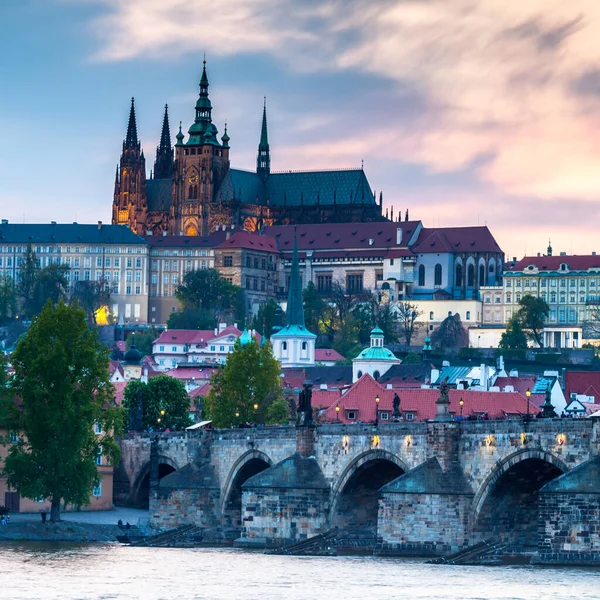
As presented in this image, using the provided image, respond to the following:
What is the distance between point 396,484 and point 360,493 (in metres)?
7.90

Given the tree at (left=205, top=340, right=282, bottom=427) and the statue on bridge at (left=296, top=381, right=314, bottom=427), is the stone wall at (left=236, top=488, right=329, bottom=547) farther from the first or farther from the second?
the tree at (left=205, top=340, right=282, bottom=427)

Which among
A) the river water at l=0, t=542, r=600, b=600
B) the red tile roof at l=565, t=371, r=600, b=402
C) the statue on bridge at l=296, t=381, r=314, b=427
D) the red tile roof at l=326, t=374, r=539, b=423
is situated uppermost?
the red tile roof at l=565, t=371, r=600, b=402

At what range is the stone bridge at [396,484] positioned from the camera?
73.1m

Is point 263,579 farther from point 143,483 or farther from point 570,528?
point 143,483

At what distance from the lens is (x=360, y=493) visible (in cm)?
8744

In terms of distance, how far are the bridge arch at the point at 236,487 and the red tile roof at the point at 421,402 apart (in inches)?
944

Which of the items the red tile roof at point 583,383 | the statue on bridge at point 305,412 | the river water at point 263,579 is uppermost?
the red tile roof at point 583,383

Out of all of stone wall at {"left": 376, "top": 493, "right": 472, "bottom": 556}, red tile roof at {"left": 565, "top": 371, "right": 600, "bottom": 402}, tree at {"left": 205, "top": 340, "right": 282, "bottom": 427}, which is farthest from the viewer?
red tile roof at {"left": 565, "top": 371, "right": 600, "bottom": 402}

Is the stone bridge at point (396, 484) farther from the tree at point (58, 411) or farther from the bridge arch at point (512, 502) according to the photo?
the tree at point (58, 411)

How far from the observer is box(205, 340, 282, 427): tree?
122688 mm

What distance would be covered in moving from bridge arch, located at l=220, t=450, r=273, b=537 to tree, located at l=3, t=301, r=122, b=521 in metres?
5.27

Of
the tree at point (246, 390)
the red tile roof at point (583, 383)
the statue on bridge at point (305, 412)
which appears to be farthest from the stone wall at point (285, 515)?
the red tile roof at point (583, 383)

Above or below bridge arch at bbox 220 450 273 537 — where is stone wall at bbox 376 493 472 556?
below

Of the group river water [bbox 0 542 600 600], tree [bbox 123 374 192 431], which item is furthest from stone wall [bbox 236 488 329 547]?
tree [bbox 123 374 192 431]
